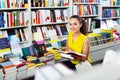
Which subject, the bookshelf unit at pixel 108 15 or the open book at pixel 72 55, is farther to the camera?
the bookshelf unit at pixel 108 15

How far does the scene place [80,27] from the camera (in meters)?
3.03

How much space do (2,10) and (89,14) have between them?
7.15ft

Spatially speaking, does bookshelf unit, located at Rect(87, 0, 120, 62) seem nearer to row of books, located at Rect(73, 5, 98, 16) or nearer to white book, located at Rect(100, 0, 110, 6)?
white book, located at Rect(100, 0, 110, 6)

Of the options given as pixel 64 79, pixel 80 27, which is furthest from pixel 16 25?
pixel 64 79

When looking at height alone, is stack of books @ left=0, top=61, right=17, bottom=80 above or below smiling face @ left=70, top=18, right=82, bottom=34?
below

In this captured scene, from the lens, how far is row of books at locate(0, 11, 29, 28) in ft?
12.3

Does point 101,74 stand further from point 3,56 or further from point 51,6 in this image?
point 51,6

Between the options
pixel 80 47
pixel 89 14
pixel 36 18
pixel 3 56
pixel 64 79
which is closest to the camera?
pixel 64 79

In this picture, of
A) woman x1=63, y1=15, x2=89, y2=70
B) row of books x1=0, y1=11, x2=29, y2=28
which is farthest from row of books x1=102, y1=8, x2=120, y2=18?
woman x1=63, y1=15, x2=89, y2=70

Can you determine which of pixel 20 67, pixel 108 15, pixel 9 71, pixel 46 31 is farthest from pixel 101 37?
pixel 9 71

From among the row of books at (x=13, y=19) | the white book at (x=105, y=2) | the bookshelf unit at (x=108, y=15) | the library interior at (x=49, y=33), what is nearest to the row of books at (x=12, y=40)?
the library interior at (x=49, y=33)

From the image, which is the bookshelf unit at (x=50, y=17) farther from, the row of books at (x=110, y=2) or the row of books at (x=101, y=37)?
the row of books at (x=110, y=2)

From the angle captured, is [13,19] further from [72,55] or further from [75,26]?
[72,55]

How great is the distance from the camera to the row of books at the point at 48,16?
13.7 feet
